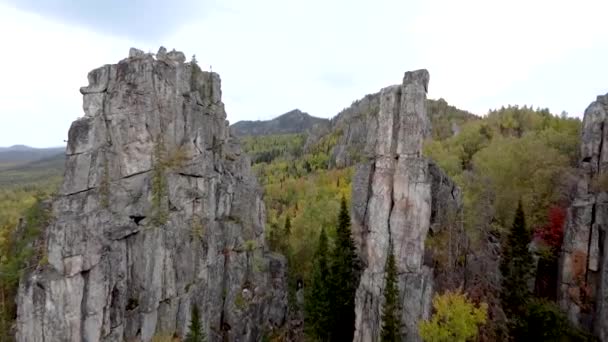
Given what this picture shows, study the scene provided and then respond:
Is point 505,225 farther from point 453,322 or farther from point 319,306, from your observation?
point 319,306

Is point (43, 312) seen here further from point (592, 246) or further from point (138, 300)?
point (592, 246)

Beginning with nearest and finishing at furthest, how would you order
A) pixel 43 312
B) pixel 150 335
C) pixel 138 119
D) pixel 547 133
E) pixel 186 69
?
pixel 43 312
pixel 150 335
pixel 138 119
pixel 186 69
pixel 547 133

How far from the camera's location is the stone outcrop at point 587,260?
117 ft

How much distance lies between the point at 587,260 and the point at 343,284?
19211 millimetres

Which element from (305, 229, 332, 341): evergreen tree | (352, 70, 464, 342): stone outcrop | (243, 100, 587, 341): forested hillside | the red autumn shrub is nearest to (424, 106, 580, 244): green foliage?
(243, 100, 587, 341): forested hillside

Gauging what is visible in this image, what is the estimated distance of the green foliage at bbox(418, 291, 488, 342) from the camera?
103 feet

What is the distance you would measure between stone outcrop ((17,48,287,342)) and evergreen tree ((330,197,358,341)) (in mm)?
9467

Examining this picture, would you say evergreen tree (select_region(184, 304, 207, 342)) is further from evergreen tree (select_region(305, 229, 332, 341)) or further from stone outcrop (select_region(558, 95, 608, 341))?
stone outcrop (select_region(558, 95, 608, 341))

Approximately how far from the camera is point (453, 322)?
31.7 meters

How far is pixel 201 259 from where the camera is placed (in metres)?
44.2

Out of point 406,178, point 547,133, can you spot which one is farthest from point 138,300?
point 547,133

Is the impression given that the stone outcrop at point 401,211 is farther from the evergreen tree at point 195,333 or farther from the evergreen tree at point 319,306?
the evergreen tree at point 195,333

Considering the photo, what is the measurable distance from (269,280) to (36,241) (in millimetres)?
21586

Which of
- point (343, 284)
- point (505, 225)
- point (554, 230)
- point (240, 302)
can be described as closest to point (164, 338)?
point (240, 302)
